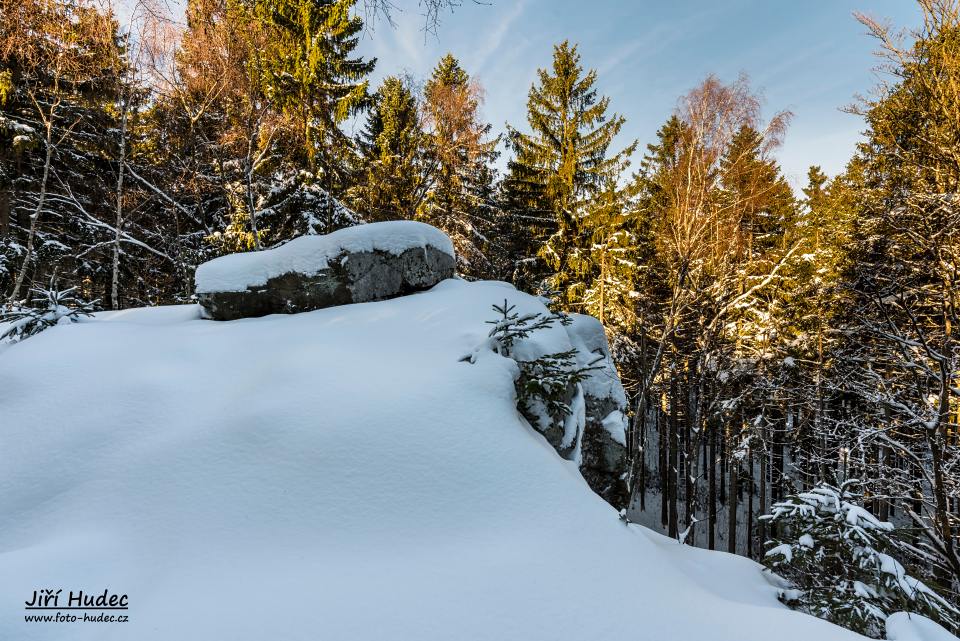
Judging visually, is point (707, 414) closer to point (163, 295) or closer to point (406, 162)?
point (406, 162)

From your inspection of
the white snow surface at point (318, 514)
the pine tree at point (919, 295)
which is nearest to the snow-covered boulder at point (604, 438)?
the white snow surface at point (318, 514)

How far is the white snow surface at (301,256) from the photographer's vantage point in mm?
6215

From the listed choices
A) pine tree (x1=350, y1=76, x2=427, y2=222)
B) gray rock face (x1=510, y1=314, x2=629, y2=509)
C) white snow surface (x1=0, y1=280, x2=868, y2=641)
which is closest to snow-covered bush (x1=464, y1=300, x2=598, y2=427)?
white snow surface (x1=0, y1=280, x2=868, y2=641)

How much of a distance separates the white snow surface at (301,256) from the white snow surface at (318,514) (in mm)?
2181

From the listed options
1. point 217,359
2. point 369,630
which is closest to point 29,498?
point 217,359

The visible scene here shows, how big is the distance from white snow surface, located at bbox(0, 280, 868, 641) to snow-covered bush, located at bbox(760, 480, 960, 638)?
0.36 m

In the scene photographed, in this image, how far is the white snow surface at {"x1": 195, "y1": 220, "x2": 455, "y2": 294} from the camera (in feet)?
20.4

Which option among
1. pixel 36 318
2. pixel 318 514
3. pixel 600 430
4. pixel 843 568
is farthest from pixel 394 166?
pixel 843 568

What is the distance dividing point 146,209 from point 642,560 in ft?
62.2

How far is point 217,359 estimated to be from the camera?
429 cm

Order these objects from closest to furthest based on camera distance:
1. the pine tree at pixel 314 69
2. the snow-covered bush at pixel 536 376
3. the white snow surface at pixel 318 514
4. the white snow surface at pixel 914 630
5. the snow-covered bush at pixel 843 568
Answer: the white snow surface at pixel 318 514 → the white snow surface at pixel 914 630 → the snow-covered bush at pixel 843 568 → the snow-covered bush at pixel 536 376 → the pine tree at pixel 314 69

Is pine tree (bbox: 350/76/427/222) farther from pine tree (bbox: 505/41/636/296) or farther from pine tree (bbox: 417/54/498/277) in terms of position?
pine tree (bbox: 505/41/636/296)

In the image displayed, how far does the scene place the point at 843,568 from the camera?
369 cm

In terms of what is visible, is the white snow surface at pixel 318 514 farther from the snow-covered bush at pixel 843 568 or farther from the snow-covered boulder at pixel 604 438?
the snow-covered boulder at pixel 604 438
